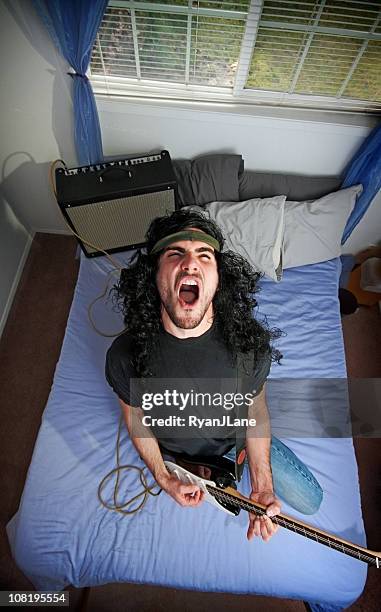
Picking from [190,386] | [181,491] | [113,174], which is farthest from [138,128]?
[181,491]

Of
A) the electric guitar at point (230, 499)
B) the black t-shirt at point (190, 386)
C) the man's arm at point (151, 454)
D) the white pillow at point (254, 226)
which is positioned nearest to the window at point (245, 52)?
the white pillow at point (254, 226)

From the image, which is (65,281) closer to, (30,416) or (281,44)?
(30,416)

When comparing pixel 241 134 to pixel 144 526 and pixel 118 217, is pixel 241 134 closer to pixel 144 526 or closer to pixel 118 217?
pixel 118 217

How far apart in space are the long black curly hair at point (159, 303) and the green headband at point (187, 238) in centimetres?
4

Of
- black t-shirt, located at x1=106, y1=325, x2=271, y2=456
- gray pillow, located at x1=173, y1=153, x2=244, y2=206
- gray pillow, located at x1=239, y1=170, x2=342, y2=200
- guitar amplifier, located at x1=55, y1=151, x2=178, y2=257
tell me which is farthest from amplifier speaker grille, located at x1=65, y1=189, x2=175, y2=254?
black t-shirt, located at x1=106, y1=325, x2=271, y2=456

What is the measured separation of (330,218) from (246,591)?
1.56 metres

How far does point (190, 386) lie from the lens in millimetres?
1329

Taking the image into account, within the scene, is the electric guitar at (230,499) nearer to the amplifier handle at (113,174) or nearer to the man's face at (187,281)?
the man's face at (187,281)

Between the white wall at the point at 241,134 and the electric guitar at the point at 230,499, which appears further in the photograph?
the white wall at the point at 241,134

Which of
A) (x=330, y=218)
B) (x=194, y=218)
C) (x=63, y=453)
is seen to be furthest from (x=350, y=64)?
(x=63, y=453)

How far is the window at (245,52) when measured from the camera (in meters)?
1.38

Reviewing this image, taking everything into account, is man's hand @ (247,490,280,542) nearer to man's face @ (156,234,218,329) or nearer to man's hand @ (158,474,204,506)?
man's hand @ (158,474,204,506)

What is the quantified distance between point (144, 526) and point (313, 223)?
1.46 meters

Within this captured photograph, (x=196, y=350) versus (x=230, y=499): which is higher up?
(x=196, y=350)
